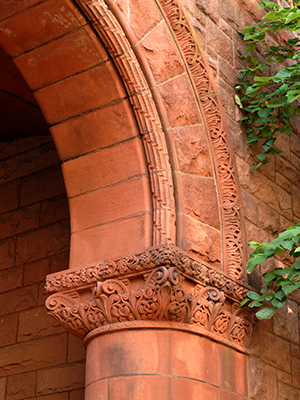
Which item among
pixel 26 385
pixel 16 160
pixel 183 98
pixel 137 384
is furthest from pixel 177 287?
pixel 16 160

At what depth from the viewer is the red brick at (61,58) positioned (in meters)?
3.77

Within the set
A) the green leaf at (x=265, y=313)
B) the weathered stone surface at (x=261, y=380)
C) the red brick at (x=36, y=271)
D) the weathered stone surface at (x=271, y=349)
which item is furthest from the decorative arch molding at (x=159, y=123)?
the red brick at (x=36, y=271)

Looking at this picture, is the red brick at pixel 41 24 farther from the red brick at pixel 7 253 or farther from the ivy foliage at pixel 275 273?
the red brick at pixel 7 253

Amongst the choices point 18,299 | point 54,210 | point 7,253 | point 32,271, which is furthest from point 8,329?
point 54,210

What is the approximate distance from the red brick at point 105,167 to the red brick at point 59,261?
5.08 ft

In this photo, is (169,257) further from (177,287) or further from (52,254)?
(52,254)

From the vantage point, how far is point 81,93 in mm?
3877

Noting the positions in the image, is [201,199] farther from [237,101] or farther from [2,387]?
[2,387]

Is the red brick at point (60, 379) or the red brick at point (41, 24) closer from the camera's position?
the red brick at point (41, 24)

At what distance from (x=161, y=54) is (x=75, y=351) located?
223cm

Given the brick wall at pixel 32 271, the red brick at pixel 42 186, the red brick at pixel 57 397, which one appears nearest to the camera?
the red brick at pixel 57 397

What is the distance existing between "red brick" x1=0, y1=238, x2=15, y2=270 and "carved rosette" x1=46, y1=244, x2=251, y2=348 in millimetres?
2039

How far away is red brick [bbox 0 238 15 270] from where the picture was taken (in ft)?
18.7

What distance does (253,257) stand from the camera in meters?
3.86
